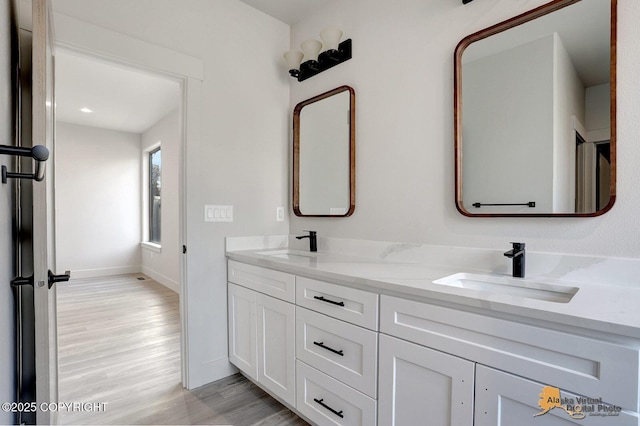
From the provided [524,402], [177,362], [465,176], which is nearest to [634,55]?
[465,176]

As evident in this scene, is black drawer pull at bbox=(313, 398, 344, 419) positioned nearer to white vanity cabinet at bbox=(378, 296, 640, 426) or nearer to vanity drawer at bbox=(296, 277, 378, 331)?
white vanity cabinet at bbox=(378, 296, 640, 426)

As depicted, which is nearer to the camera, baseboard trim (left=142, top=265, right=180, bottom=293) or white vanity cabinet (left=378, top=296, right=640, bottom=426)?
white vanity cabinet (left=378, top=296, right=640, bottom=426)

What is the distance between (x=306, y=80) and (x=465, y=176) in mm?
Answer: 1442

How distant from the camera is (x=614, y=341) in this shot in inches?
31.6

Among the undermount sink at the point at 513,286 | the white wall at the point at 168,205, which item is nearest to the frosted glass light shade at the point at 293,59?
the undermount sink at the point at 513,286

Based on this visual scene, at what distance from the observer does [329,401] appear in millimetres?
1524

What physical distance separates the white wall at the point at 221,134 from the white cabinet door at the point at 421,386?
52.7 inches

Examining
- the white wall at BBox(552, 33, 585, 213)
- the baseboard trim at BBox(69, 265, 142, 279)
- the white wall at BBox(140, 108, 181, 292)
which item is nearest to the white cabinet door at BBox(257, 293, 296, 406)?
the white wall at BBox(552, 33, 585, 213)

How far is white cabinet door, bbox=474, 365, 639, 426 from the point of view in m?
0.82

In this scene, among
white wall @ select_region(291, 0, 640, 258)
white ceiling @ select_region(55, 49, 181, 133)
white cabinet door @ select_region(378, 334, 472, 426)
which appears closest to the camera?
white cabinet door @ select_region(378, 334, 472, 426)

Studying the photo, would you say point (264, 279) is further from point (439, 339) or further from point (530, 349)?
point (530, 349)

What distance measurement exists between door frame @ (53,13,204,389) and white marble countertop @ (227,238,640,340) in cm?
62

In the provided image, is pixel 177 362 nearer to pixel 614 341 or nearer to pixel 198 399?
pixel 198 399

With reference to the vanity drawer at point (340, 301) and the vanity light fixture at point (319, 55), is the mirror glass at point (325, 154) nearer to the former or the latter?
the vanity light fixture at point (319, 55)
